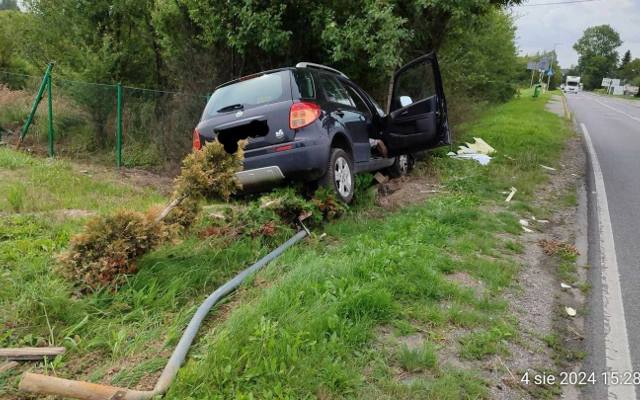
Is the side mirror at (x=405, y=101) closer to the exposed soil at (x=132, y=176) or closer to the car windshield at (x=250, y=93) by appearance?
the car windshield at (x=250, y=93)

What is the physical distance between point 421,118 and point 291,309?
15.2 ft

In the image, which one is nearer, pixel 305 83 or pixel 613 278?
pixel 613 278

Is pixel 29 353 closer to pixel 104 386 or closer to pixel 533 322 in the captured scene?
pixel 104 386

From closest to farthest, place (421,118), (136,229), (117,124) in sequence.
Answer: (136,229)
(421,118)
(117,124)

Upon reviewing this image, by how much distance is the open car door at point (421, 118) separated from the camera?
22.9ft

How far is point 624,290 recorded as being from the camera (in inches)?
165

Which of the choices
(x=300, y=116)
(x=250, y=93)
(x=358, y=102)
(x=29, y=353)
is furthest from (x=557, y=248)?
(x=29, y=353)

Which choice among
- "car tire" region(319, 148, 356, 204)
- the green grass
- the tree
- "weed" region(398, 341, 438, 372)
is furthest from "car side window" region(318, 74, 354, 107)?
the tree

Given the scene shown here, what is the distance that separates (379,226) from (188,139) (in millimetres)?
5453

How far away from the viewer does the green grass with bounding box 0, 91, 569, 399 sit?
261 centimetres

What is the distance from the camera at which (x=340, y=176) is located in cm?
580

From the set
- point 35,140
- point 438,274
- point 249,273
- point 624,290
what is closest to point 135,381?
point 249,273

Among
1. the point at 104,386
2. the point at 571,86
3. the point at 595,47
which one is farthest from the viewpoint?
the point at 595,47

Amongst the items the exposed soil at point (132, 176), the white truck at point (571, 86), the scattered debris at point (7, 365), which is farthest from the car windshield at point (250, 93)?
the white truck at point (571, 86)
